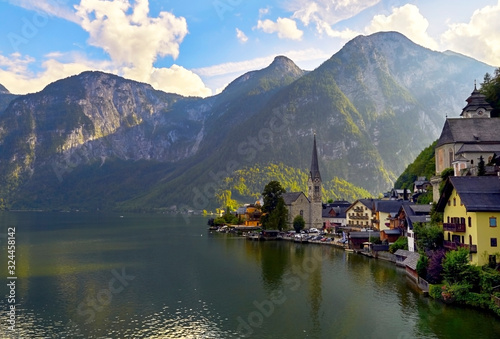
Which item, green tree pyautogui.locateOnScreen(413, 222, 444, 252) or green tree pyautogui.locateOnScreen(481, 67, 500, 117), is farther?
green tree pyautogui.locateOnScreen(481, 67, 500, 117)

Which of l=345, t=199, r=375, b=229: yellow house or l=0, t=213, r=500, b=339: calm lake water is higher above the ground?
l=345, t=199, r=375, b=229: yellow house

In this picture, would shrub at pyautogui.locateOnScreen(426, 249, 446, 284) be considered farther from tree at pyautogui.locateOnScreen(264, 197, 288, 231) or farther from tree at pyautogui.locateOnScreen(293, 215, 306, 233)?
tree at pyautogui.locateOnScreen(264, 197, 288, 231)

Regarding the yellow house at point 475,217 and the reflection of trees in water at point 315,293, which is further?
the yellow house at point 475,217

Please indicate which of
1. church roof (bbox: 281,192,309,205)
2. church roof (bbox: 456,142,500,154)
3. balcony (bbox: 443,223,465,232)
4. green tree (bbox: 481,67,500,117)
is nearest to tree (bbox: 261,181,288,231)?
church roof (bbox: 281,192,309,205)

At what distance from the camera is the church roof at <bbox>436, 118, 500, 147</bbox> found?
83938 mm

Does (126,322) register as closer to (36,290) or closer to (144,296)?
(144,296)

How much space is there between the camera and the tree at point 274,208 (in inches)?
5674

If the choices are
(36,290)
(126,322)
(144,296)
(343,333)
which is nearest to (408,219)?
(343,333)

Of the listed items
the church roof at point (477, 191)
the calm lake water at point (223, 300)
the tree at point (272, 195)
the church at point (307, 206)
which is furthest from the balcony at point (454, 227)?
the church at point (307, 206)

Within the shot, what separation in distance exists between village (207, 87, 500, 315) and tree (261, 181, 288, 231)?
2.77m

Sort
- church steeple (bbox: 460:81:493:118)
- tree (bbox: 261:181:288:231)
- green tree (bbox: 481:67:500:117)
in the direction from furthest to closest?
tree (bbox: 261:181:288:231)
green tree (bbox: 481:67:500:117)
church steeple (bbox: 460:81:493:118)

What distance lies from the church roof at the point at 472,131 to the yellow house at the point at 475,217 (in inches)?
1285

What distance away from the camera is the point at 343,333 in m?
42.4

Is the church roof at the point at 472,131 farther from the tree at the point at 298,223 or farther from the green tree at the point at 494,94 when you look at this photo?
the tree at the point at 298,223
